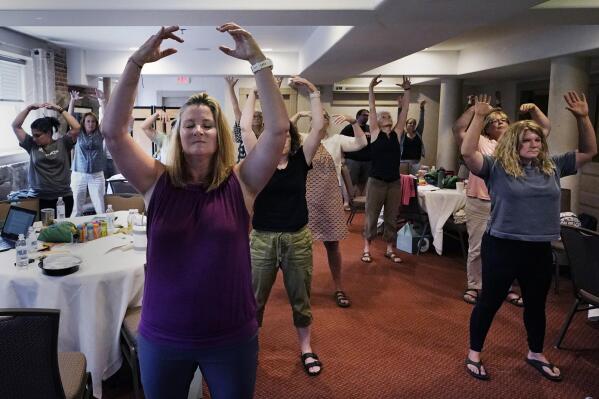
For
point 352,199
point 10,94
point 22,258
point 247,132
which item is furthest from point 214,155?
point 10,94

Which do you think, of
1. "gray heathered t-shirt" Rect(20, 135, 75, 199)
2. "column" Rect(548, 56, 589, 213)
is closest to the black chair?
"column" Rect(548, 56, 589, 213)

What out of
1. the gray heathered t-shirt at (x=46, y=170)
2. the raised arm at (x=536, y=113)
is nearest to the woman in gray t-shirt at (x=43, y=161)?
the gray heathered t-shirt at (x=46, y=170)

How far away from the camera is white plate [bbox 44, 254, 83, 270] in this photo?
2396 mm

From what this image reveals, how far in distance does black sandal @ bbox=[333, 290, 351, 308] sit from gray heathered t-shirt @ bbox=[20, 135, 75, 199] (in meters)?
2.77

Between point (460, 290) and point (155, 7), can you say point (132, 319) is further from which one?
point (460, 290)

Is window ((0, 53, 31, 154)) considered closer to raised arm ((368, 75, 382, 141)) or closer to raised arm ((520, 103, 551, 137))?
raised arm ((368, 75, 382, 141))

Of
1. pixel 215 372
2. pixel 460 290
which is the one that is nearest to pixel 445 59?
pixel 460 290

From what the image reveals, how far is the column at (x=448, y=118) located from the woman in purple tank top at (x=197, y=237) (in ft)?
26.8

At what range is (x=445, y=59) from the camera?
791 centimetres

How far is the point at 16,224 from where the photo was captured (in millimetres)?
3061

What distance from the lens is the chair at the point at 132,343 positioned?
2.38 metres

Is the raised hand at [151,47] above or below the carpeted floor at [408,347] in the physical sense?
above

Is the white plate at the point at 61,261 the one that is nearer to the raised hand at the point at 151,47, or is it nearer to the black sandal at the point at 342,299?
the raised hand at the point at 151,47

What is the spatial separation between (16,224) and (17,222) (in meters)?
0.01
